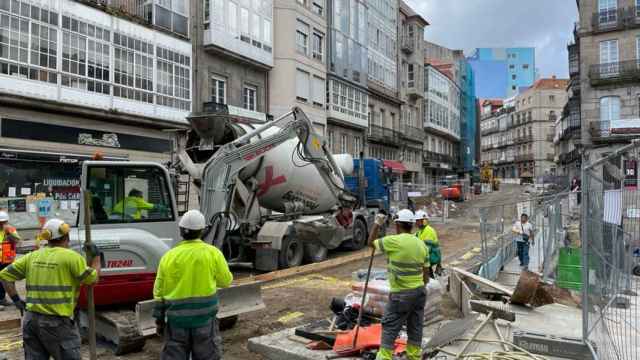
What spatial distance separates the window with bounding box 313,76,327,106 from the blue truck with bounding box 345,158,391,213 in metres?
12.6

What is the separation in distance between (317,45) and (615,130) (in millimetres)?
21988

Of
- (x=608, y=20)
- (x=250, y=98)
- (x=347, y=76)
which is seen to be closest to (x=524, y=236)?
(x=250, y=98)

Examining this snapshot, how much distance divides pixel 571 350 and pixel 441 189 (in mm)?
35449

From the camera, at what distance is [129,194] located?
728 cm

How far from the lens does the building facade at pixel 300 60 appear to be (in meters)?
28.4

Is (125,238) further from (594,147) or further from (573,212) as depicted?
(594,147)

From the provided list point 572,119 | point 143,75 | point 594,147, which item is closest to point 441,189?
point 594,147

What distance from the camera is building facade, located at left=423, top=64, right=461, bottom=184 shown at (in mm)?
55750

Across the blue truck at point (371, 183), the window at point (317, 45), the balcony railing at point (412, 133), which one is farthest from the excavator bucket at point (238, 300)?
the balcony railing at point (412, 133)

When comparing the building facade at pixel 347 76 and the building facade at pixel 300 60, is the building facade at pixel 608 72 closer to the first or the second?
the building facade at pixel 347 76

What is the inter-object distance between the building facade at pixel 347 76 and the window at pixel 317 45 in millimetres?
1201

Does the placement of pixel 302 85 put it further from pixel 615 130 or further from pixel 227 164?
pixel 615 130

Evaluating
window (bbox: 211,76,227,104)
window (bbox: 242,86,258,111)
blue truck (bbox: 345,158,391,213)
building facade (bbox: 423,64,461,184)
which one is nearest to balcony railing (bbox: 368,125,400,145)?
building facade (bbox: 423,64,461,184)

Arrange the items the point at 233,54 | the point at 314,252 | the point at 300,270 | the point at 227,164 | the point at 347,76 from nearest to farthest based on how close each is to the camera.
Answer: the point at 227,164 → the point at 300,270 → the point at 314,252 → the point at 233,54 → the point at 347,76
